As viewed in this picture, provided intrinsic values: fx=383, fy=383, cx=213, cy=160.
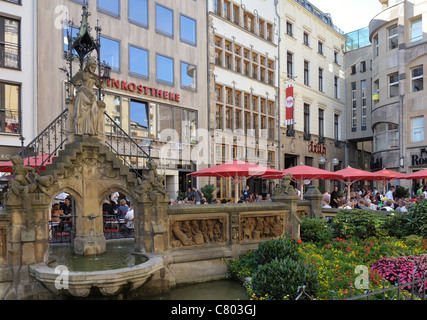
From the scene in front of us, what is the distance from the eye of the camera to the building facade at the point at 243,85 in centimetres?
2761

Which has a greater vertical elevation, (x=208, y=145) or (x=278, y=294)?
(x=208, y=145)

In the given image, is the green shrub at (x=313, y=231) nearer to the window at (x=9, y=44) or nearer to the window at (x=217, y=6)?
the window at (x=9, y=44)

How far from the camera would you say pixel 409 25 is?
99.2ft

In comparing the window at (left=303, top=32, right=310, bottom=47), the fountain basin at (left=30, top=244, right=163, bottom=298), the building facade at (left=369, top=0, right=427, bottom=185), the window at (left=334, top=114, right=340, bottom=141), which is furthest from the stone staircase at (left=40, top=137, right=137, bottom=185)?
the window at (left=334, top=114, right=340, bottom=141)

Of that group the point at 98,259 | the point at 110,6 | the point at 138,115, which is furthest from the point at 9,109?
the point at 98,259

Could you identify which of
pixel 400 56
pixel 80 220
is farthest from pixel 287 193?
pixel 400 56

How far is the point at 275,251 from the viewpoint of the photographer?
334 inches

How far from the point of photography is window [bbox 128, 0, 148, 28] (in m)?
22.9

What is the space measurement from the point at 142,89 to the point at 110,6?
4960mm

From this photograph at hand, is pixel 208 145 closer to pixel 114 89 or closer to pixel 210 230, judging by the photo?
pixel 114 89

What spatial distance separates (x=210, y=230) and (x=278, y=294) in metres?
3.51

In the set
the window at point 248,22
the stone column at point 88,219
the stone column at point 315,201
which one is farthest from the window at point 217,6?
the stone column at point 88,219

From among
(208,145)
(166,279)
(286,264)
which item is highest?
(208,145)

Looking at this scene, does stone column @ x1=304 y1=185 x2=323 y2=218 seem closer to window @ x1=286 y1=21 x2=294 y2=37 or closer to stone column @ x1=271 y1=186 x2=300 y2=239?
stone column @ x1=271 y1=186 x2=300 y2=239
